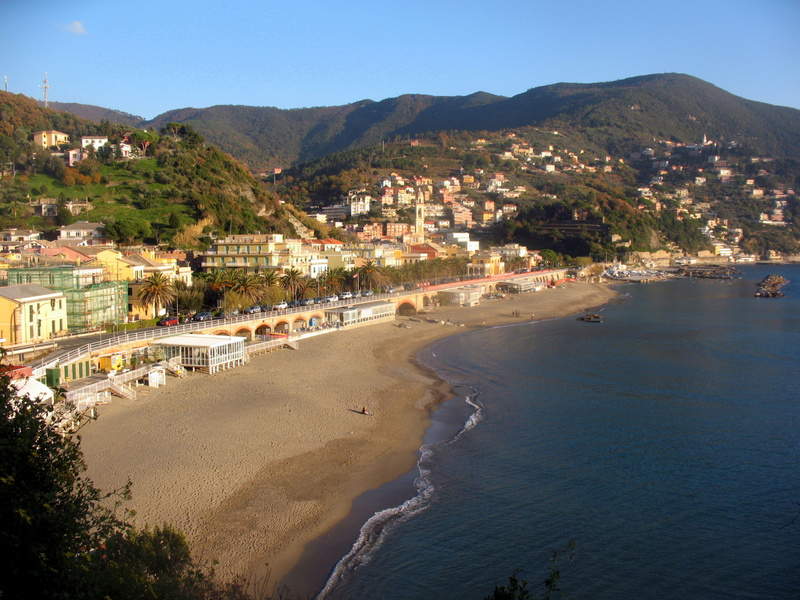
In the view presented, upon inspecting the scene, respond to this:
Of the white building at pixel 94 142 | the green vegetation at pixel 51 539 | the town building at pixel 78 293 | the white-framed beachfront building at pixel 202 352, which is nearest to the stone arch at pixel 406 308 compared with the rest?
the town building at pixel 78 293

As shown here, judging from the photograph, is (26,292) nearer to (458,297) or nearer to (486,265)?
(458,297)

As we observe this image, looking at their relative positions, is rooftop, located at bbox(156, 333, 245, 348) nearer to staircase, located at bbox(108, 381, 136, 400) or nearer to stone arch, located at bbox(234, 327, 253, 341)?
stone arch, located at bbox(234, 327, 253, 341)

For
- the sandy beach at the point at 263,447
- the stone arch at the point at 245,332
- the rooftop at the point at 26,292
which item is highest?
the rooftop at the point at 26,292

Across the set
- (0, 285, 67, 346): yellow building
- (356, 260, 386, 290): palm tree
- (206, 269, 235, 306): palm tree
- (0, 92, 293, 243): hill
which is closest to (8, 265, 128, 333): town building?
(0, 285, 67, 346): yellow building

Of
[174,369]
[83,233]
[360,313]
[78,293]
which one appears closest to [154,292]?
[78,293]

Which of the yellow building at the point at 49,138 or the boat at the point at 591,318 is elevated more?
the yellow building at the point at 49,138

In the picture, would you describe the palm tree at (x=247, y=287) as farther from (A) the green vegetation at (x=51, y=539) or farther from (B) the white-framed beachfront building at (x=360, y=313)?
(A) the green vegetation at (x=51, y=539)
